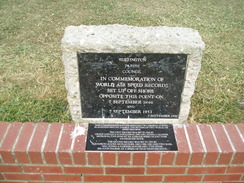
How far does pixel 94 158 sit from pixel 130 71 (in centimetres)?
79

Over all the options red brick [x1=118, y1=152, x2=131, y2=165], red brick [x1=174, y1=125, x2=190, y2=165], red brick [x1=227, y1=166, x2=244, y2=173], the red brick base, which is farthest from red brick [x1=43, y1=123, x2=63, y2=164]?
red brick [x1=227, y1=166, x2=244, y2=173]

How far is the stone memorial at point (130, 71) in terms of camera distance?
2.18 meters

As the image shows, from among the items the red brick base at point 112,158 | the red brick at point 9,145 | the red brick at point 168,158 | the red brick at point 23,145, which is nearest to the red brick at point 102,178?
the red brick base at point 112,158

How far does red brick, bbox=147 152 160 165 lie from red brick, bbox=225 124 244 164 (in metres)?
0.64

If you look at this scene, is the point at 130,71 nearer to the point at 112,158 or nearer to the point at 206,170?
the point at 112,158

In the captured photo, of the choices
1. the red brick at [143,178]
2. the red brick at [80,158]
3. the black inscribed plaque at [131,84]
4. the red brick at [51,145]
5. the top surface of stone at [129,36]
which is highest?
the top surface of stone at [129,36]

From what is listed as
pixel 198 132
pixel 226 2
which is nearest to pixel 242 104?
pixel 198 132

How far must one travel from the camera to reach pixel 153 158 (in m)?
2.21

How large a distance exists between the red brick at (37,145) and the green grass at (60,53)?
422 millimetres

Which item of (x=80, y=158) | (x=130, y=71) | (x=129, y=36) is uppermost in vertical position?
(x=129, y=36)

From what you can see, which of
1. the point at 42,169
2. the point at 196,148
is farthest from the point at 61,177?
the point at 196,148

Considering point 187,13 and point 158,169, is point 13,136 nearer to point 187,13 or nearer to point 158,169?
point 158,169

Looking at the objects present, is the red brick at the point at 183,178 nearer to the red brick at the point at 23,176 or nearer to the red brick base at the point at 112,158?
the red brick base at the point at 112,158

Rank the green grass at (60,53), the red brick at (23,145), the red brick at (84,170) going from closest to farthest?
1. the red brick at (23,145)
2. the red brick at (84,170)
3. the green grass at (60,53)
